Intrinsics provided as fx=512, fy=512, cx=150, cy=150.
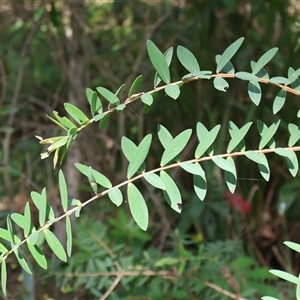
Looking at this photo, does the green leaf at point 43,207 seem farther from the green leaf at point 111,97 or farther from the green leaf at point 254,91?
the green leaf at point 254,91

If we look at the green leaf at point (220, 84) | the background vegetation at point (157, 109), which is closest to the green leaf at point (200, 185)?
the green leaf at point (220, 84)

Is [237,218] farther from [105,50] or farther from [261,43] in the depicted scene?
[105,50]

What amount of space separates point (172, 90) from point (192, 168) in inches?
3.6

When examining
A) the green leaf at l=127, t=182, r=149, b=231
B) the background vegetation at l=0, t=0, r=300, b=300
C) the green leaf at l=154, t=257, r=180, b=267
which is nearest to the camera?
the green leaf at l=127, t=182, r=149, b=231

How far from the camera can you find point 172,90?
1.83 feet

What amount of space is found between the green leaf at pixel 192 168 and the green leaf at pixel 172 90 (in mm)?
74

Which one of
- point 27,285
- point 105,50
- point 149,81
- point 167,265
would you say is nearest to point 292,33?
point 149,81

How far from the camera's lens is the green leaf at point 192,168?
52 centimetres

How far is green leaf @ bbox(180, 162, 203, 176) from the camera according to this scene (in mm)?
518

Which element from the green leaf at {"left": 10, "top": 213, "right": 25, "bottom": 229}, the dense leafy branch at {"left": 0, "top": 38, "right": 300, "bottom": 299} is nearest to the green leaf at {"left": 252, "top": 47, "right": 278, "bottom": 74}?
the dense leafy branch at {"left": 0, "top": 38, "right": 300, "bottom": 299}

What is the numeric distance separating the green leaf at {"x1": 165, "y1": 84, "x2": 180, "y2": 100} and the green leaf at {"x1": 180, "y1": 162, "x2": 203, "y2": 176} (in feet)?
0.24

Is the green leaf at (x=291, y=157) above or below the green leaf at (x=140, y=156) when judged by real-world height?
below

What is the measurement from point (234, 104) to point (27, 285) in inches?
33.1

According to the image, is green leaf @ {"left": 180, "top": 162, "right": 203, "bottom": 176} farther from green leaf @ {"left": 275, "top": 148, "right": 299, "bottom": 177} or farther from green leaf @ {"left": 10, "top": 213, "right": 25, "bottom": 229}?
green leaf @ {"left": 10, "top": 213, "right": 25, "bottom": 229}
